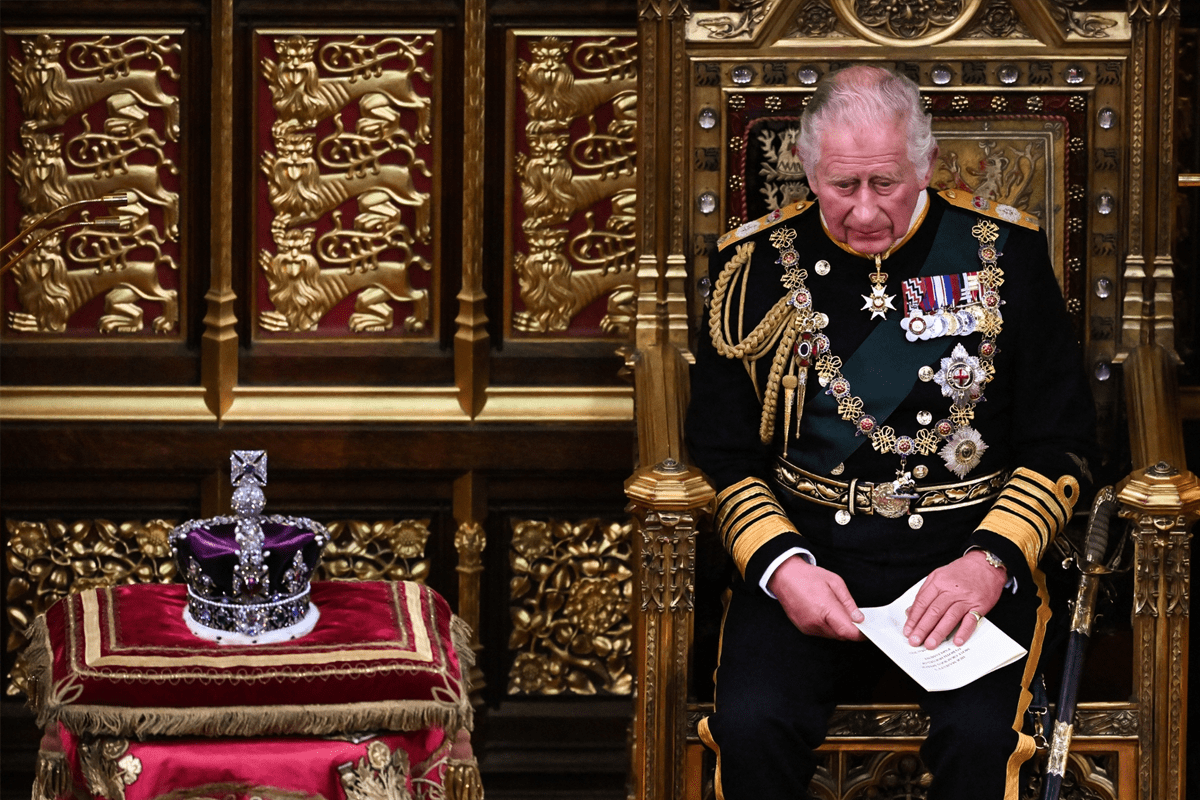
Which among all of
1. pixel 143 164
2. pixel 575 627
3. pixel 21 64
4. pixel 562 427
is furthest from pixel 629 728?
pixel 21 64

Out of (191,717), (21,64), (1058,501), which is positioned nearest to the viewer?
(191,717)

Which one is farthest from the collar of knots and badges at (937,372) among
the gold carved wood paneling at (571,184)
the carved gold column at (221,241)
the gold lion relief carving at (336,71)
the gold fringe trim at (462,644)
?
the carved gold column at (221,241)

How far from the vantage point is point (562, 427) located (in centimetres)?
411

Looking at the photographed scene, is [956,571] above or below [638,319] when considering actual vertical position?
below

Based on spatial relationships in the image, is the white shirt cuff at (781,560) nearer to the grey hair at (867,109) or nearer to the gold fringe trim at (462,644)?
the gold fringe trim at (462,644)

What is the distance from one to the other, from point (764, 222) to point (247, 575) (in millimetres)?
1204

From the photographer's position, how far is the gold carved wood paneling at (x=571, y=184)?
13.3ft

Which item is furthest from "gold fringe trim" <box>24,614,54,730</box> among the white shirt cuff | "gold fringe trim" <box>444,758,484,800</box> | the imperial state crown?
the white shirt cuff

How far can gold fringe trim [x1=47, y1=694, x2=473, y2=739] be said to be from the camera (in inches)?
118

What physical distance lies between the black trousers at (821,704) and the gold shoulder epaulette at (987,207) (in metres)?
0.68

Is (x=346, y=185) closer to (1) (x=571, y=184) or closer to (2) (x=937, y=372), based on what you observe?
(1) (x=571, y=184)

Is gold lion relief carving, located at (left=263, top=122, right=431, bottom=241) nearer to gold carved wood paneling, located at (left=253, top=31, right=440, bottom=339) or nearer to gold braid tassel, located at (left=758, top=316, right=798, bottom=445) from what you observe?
gold carved wood paneling, located at (left=253, top=31, right=440, bottom=339)

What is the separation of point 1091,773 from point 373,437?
175 cm

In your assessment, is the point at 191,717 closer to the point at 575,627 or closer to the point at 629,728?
the point at 629,728
